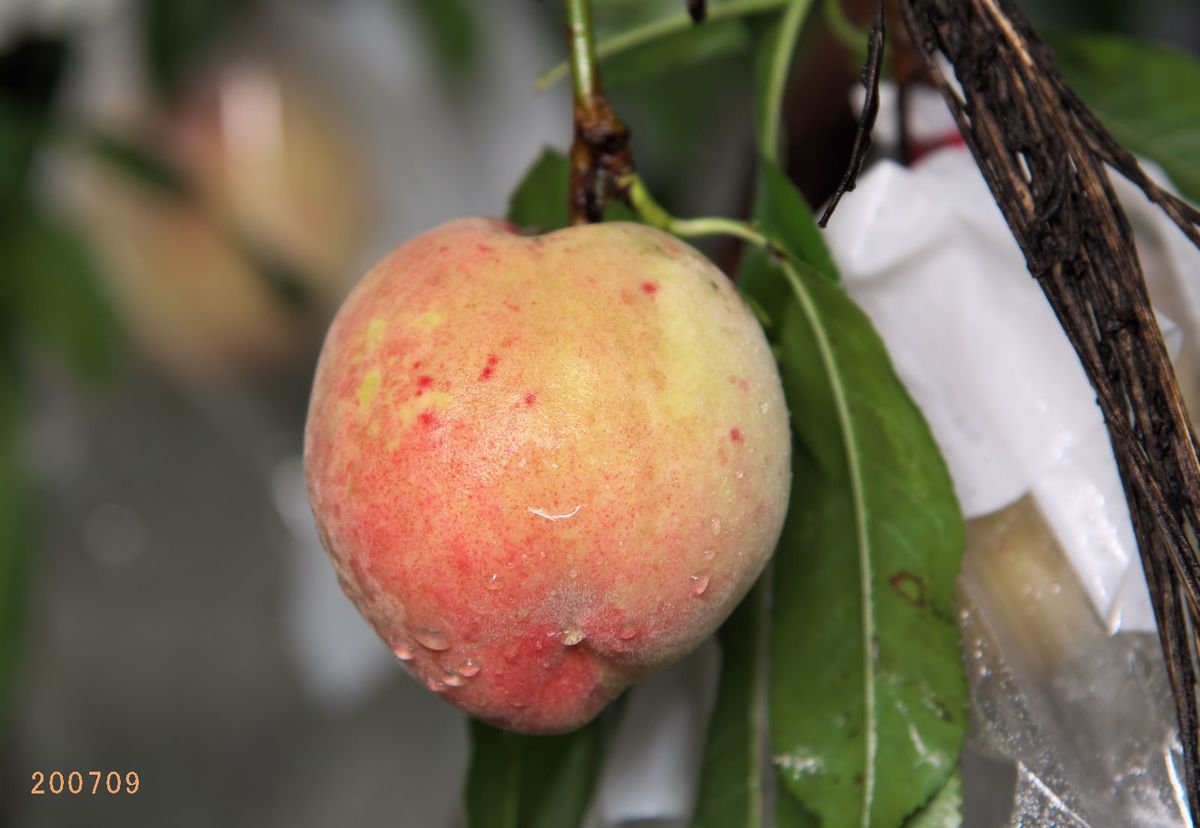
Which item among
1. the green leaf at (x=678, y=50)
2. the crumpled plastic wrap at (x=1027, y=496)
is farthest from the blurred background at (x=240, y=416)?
the crumpled plastic wrap at (x=1027, y=496)

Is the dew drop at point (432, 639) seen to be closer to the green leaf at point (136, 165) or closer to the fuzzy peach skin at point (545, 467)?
the fuzzy peach skin at point (545, 467)

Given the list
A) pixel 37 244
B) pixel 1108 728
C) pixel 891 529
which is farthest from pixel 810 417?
pixel 37 244

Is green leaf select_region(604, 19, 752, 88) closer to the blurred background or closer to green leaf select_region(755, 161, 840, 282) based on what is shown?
green leaf select_region(755, 161, 840, 282)

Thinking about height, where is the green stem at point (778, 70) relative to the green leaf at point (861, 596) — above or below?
above

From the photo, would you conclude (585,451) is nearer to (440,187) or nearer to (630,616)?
(630,616)

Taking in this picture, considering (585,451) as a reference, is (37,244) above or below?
below
